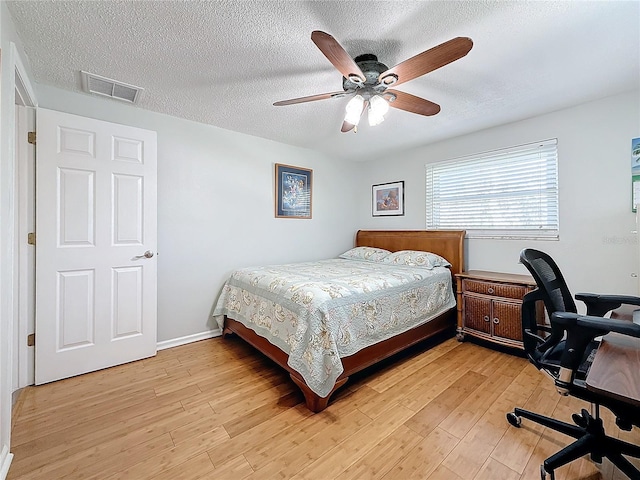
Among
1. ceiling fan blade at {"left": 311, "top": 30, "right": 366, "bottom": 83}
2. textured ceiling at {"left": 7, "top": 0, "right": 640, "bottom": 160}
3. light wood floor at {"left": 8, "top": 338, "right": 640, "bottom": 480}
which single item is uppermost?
textured ceiling at {"left": 7, "top": 0, "right": 640, "bottom": 160}

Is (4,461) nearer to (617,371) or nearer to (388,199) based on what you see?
(617,371)

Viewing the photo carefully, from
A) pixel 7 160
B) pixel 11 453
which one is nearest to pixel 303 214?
pixel 7 160

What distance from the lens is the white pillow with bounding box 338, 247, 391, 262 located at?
147 inches

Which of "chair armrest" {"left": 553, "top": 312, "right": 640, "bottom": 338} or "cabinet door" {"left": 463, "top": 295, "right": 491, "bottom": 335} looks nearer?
"chair armrest" {"left": 553, "top": 312, "right": 640, "bottom": 338}

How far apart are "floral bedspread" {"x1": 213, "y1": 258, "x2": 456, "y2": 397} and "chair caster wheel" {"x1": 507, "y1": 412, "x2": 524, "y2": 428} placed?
907 mm

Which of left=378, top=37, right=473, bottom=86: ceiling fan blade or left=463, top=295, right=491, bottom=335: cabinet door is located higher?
left=378, top=37, right=473, bottom=86: ceiling fan blade

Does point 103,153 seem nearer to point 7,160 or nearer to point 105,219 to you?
point 105,219

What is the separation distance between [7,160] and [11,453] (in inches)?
60.6

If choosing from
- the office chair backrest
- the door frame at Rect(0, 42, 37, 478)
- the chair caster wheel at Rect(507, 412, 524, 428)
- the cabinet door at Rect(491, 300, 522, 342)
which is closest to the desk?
the office chair backrest

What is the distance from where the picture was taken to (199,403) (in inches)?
75.2

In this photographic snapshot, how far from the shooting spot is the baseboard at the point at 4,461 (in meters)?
1.30

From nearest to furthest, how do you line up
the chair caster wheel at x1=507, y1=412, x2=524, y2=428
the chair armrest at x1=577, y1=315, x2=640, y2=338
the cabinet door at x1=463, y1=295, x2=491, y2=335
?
the chair armrest at x1=577, y1=315, x2=640, y2=338 → the chair caster wheel at x1=507, y1=412, x2=524, y2=428 → the cabinet door at x1=463, y1=295, x2=491, y2=335

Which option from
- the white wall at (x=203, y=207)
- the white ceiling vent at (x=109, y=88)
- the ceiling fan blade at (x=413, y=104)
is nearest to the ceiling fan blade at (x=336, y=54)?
the ceiling fan blade at (x=413, y=104)

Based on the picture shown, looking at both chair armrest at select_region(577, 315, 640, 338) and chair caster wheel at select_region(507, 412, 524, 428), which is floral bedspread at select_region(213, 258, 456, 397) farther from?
chair armrest at select_region(577, 315, 640, 338)
